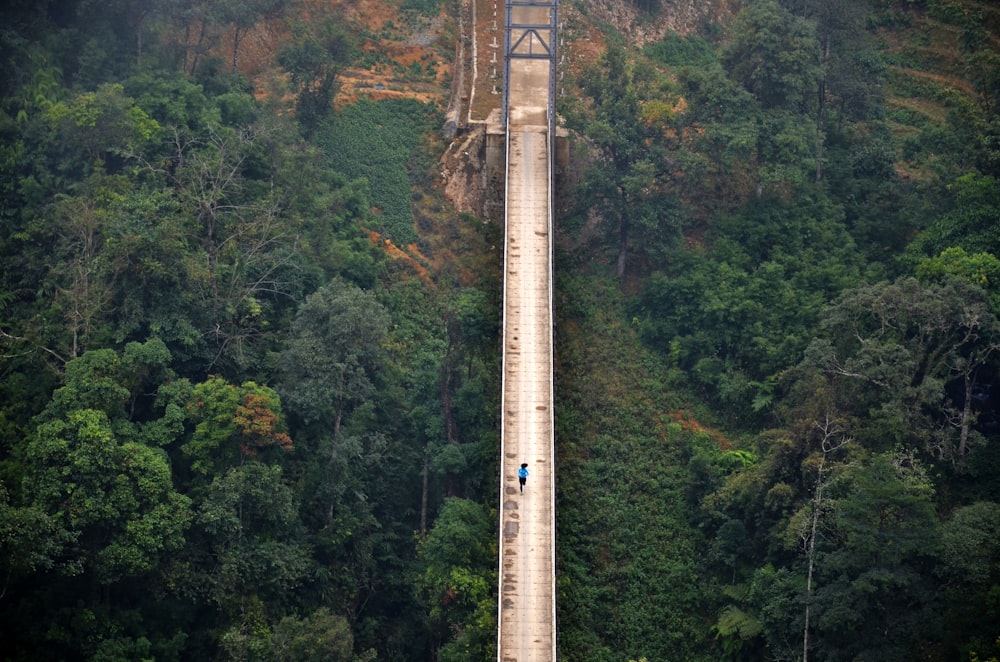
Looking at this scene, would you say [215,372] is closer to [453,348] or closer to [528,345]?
[453,348]

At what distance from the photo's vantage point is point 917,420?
→ 127 ft

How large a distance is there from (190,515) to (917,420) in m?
18.4

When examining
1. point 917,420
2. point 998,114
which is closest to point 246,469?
point 917,420

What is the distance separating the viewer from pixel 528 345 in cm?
4184

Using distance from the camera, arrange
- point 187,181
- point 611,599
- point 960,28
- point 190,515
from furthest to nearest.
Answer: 1. point 960,28
2. point 187,181
3. point 611,599
4. point 190,515

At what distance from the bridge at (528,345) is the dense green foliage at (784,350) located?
1.49 m

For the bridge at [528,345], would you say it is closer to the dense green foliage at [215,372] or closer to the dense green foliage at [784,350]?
the dense green foliage at [215,372]

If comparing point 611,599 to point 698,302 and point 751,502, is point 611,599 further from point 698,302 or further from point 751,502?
point 698,302

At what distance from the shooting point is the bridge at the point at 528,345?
123 ft

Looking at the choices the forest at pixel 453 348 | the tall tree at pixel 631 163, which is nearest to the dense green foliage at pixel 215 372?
the forest at pixel 453 348

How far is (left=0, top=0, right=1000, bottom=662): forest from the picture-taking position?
36.7m

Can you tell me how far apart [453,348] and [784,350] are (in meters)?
9.45

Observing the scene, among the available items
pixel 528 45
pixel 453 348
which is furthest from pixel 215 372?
pixel 528 45

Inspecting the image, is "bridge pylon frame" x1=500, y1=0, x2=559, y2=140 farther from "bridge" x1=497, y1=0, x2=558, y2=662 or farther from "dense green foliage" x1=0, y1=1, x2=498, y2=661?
"dense green foliage" x1=0, y1=1, x2=498, y2=661
